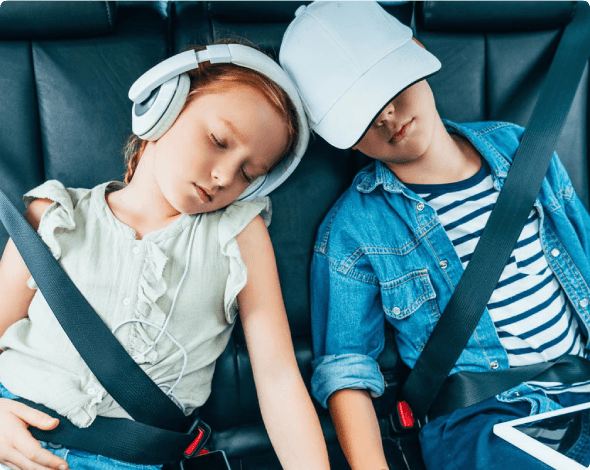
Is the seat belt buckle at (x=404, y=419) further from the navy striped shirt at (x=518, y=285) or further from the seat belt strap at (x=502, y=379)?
the navy striped shirt at (x=518, y=285)

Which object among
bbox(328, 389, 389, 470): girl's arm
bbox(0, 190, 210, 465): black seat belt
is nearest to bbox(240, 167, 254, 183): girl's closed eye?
bbox(0, 190, 210, 465): black seat belt

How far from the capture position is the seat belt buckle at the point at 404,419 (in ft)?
3.82

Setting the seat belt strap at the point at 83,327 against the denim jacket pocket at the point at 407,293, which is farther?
the denim jacket pocket at the point at 407,293

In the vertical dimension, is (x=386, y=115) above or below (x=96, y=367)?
above

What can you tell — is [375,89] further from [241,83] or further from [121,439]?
[121,439]

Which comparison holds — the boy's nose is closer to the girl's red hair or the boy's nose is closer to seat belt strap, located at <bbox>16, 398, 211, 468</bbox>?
the girl's red hair

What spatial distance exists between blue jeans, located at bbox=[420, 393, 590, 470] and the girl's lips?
0.57m

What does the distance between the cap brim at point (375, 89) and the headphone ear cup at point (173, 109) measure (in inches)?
10.9

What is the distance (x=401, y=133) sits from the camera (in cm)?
104

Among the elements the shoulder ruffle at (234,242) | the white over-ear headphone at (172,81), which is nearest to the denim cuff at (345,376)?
the shoulder ruffle at (234,242)

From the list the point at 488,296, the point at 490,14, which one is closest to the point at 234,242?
the point at 488,296

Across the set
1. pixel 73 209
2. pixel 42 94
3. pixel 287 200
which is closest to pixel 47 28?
pixel 42 94

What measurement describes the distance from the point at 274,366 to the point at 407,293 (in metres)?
0.34

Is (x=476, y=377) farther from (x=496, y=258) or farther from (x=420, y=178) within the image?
(x=420, y=178)
